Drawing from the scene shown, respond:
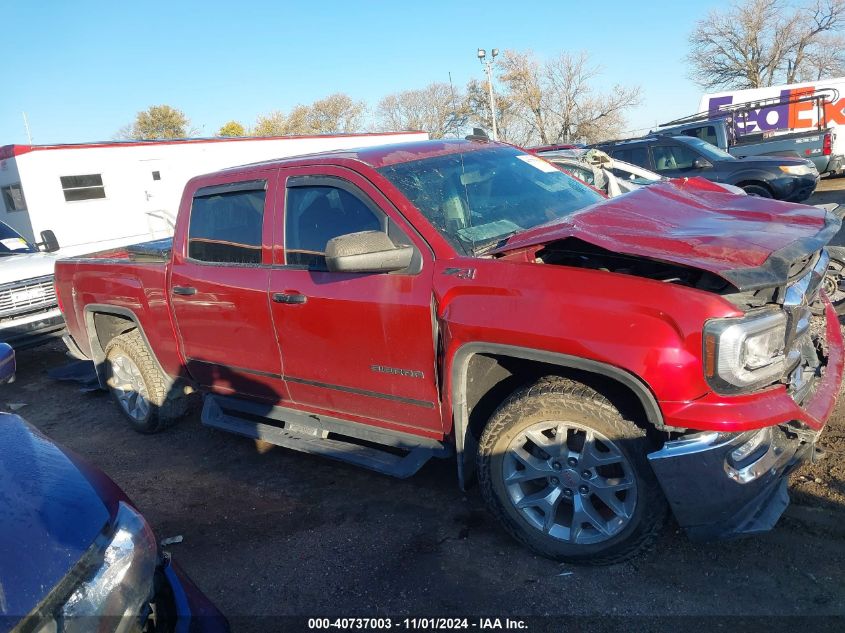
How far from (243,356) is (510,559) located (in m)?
2.07

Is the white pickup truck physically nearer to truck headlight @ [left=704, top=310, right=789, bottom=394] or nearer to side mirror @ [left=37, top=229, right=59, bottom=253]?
side mirror @ [left=37, top=229, right=59, bottom=253]

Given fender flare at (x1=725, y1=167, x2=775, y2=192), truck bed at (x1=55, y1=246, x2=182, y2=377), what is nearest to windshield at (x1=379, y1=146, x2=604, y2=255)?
truck bed at (x1=55, y1=246, x2=182, y2=377)

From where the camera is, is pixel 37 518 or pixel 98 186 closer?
pixel 37 518

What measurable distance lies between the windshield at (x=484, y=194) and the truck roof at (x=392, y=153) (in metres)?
0.06

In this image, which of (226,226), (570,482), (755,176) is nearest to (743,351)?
(570,482)

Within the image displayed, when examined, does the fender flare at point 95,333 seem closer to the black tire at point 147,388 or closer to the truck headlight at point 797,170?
the black tire at point 147,388

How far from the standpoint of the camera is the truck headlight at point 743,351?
2.37 meters

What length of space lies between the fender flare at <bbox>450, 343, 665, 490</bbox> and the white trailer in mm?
11838

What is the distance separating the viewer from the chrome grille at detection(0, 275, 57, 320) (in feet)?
24.5

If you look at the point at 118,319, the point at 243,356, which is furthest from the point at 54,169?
the point at 243,356

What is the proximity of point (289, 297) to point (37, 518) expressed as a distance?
1.87 meters

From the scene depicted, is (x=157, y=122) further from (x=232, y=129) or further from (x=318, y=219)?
(x=318, y=219)

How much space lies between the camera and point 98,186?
1609cm

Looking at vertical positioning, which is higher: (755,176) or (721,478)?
(755,176)
